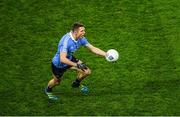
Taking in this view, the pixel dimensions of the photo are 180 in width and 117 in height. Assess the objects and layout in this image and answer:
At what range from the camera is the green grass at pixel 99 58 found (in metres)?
11.7

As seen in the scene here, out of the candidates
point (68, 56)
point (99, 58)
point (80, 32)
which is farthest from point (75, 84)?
point (99, 58)

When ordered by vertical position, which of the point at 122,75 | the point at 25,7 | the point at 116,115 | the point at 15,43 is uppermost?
the point at 25,7

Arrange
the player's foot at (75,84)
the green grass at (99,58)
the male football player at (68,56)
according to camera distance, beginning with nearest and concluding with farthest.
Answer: the male football player at (68,56) < the green grass at (99,58) < the player's foot at (75,84)

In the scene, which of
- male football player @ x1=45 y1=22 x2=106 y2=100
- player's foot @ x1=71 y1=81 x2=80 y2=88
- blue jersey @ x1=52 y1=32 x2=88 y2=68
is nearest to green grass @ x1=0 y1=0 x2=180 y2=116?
player's foot @ x1=71 y1=81 x2=80 y2=88

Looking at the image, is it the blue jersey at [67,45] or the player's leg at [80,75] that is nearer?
the blue jersey at [67,45]

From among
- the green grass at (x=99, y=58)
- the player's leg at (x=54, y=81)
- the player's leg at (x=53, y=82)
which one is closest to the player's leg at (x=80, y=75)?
the green grass at (x=99, y=58)

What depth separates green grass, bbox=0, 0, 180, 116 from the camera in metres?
11.7

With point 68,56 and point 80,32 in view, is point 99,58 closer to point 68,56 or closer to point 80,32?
point 68,56

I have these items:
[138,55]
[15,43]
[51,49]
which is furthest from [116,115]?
[15,43]

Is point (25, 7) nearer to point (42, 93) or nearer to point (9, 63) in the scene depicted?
point (9, 63)

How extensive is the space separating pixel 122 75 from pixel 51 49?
101 inches

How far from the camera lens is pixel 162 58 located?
13445 mm

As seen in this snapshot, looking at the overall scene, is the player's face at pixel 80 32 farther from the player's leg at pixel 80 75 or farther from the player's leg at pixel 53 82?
the player's leg at pixel 53 82

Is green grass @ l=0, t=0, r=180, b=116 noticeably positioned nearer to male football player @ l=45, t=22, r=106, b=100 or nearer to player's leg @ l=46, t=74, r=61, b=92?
player's leg @ l=46, t=74, r=61, b=92
